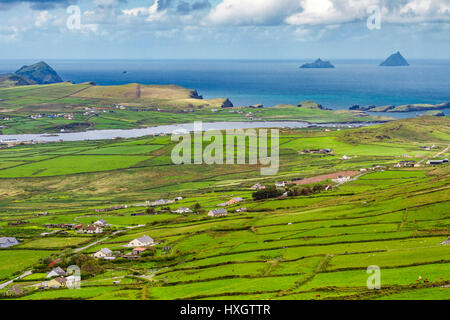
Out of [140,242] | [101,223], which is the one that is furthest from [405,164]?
[140,242]

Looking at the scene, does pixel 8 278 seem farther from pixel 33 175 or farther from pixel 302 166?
pixel 302 166

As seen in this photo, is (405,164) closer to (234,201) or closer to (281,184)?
(281,184)

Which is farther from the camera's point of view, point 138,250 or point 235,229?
point 235,229

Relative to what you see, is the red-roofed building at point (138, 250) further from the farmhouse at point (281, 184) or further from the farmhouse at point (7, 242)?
the farmhouse at point (281, 184)

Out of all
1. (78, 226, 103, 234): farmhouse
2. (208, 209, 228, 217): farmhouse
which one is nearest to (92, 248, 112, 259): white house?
(78, 226, 103, 234): farmhouse

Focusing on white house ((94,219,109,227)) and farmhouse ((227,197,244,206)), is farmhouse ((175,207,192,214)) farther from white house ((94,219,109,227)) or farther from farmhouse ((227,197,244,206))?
white house ((94,219,109,227))
